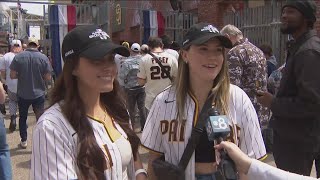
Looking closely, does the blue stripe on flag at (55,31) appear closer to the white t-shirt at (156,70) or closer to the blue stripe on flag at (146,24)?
the blue stripe on flag at (146,24)

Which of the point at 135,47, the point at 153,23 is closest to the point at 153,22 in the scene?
the point at 153,23

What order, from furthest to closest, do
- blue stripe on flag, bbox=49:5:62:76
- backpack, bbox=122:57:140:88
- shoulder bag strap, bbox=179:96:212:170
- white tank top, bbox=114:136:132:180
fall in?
blue stripe on flag, bbox=49:5:62:76, backpack, bbox=122:57:140:88, shoulder bag strap, bbox=179:96:212:170, white tank top, bbox=114:136:132:180

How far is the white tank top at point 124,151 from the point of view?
2260 millimetres

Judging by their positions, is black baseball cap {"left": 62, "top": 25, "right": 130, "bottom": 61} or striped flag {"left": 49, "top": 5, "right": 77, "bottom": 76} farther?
striped flag {"left": 49, "top": 5, "right": 77, "bottom": 76}

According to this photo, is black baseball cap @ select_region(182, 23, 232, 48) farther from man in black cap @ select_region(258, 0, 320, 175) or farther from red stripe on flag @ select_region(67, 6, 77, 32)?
red stripe on flag @ select_region(67, 6, 77, 32)

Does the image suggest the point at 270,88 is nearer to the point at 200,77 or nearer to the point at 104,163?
the point at 200,77

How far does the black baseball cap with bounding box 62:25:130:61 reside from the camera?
2.10 meters

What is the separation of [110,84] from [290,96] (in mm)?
1966

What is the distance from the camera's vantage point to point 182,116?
262 cm

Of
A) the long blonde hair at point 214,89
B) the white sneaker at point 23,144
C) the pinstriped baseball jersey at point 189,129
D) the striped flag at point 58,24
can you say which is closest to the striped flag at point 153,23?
the striped flag at point 58,24

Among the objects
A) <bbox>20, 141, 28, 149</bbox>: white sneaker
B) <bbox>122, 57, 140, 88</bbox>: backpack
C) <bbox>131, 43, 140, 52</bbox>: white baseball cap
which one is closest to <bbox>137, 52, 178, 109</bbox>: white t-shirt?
<bbox>122, 57, 140, 88</bbox>: backpack

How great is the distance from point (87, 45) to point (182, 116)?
2.59 ft

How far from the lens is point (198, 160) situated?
2.58 m

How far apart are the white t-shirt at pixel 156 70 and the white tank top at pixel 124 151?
200 inches
